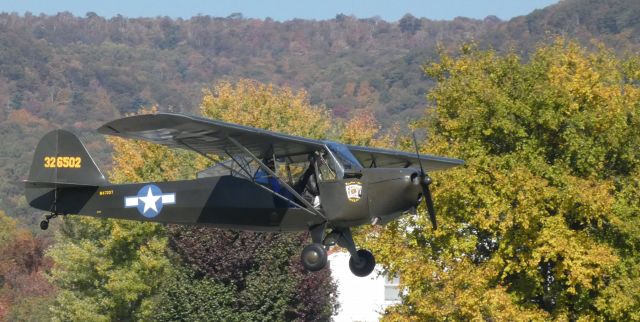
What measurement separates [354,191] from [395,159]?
4.80 m

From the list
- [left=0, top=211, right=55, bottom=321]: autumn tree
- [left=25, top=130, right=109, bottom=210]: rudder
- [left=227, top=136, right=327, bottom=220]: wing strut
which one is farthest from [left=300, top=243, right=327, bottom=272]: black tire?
[left=0, top=211, right=55, bottom=321]: autumn tree

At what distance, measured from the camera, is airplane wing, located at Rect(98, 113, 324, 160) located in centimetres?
1822

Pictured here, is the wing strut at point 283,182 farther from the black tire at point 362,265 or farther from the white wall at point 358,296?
the white wall at point 358,296

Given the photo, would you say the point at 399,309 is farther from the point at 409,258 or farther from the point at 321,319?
the point at 321,319

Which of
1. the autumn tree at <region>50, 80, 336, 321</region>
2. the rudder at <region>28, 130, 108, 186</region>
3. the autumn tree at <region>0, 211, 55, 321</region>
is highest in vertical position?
the rudder at <region>28, 130, 108, 186</region>

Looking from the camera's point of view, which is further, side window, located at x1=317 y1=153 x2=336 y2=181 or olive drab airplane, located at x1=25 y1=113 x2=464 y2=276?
A: side window, located at x1=317 y1=153 x2=336 y2=181

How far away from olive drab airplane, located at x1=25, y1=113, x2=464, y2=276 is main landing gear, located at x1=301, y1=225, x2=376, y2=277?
17 millimetres

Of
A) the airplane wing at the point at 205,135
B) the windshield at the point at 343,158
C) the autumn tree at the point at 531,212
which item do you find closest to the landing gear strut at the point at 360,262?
the windshield at the point at 343,158

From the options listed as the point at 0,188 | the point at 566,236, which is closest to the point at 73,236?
the point at 566,236

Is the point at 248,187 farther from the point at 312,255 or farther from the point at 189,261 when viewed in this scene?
the point at 189,261

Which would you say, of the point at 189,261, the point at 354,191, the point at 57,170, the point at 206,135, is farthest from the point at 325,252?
the point at 189,261

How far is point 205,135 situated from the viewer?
774 inches

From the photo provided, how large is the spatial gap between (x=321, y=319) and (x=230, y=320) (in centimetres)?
536

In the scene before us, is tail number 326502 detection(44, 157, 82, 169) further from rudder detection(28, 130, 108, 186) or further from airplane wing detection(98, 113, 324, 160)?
airplane wing detection(98, 113, 324, 160)
